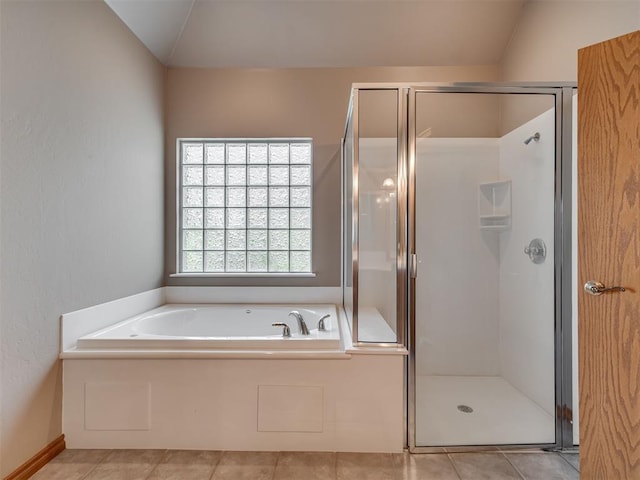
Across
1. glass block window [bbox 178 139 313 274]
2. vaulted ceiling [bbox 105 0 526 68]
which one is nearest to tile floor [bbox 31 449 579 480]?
glass block window [bbox 178 139 313 274]

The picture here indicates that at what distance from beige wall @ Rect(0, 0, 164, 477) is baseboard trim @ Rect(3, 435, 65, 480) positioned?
0.03 m

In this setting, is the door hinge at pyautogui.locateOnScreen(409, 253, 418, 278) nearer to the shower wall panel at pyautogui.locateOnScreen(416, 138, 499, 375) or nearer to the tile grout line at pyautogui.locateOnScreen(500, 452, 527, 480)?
the shower wall panel at pyautogui.locateOnScreen(416, 138, 499, 375)

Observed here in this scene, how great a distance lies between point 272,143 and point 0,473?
2602 mm

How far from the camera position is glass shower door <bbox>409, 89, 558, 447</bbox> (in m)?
1.84

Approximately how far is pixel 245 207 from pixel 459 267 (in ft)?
6.15

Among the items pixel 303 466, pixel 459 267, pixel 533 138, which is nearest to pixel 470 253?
pixel 459 267

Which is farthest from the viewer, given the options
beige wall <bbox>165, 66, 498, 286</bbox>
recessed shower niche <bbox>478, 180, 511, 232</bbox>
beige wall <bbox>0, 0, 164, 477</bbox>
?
beige wall <bbox>165, 66, 498, 286</bbox>

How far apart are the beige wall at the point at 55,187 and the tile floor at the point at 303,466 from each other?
303 mm

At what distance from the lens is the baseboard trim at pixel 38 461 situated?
59.1 inches

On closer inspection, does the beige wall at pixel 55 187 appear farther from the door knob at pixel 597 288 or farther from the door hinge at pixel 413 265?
the door knob at pixel 597 288

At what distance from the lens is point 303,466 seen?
1610mm

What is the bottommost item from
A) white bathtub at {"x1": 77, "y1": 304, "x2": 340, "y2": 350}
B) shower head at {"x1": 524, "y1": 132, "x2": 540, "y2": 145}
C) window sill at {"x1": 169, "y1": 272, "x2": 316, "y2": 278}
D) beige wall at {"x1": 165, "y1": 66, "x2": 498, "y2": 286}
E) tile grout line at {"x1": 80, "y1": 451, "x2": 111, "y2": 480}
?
tile grout line at {"x1": 80, "y1": 451, "x2": 111, "y2": 480}

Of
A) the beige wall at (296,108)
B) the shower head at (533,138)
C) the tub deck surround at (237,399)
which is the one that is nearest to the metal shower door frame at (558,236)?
the shower head at (533,138)

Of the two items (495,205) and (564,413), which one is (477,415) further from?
(495,205)
